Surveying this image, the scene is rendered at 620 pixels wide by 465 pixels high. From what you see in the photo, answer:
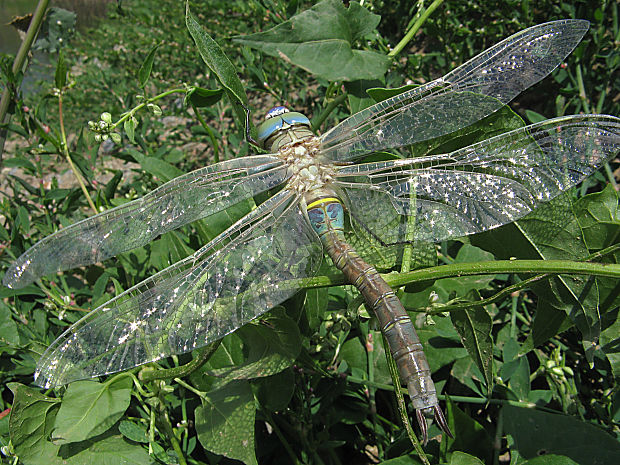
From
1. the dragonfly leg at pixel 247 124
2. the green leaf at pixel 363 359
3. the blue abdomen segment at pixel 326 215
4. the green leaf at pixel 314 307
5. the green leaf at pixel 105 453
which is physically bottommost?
the green leaf at pixel 363 359

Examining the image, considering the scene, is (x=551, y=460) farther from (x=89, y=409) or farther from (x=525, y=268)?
(x=89, y=409)

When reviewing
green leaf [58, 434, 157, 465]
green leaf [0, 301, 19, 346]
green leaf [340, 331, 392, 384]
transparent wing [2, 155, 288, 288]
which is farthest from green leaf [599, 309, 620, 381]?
green leaf [0, 301, 19, 346]

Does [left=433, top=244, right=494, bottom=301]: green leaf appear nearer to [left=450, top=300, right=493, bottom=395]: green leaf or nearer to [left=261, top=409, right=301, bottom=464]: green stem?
[left=450, top=300, right=493, bottom=395]: green leaf

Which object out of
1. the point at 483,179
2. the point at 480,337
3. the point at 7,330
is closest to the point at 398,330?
the point at 480,337

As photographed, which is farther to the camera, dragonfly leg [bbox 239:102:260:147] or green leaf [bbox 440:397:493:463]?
dragonfly leg [bbox 239:102:260:147]

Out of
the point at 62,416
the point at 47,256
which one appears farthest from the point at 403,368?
the point at 47,256

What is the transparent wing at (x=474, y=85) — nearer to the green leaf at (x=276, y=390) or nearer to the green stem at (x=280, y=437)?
the green leaf at (x=276, y=390)

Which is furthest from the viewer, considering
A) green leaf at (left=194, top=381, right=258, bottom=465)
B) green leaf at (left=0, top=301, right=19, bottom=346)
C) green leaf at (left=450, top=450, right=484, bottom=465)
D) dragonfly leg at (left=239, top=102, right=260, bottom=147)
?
green leaf at (left=0, top=301, right=19, bottom=346)

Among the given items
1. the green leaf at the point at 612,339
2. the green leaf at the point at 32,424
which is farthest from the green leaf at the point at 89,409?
the green leaf at the point at 612,339
